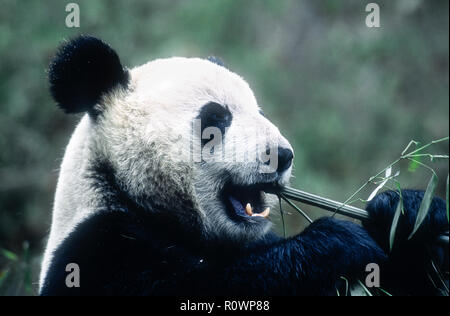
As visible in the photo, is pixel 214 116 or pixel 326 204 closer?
pixel 326 204

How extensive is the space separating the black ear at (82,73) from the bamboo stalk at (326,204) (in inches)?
51.3

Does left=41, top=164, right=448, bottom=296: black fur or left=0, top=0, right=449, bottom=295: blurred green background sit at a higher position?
left=0, top=0, right=449, bottom=295: blurred green background

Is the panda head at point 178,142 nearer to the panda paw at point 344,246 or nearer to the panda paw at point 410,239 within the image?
the panda paw at point 344,246

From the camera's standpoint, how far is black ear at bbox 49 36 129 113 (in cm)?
337

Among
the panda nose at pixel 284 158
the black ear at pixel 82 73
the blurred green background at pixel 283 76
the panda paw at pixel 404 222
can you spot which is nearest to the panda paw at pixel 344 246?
the panda paw at pixel 404 222

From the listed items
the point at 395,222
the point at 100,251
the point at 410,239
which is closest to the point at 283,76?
the point at 410,239

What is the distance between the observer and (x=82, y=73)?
11.3ft

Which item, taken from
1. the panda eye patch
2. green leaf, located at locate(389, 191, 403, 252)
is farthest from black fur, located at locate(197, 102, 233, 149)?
green leaf, located at locate(389, 191, 403, 252)

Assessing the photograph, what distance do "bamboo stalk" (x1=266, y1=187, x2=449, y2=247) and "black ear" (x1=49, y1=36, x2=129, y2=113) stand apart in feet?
4.28

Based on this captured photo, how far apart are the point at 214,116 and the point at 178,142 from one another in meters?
0.30

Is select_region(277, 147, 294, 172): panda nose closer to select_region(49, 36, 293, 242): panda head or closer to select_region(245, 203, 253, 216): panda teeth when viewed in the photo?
select_region(49, 36, 293, 242): panda head

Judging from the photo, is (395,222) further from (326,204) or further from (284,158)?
(284,158)

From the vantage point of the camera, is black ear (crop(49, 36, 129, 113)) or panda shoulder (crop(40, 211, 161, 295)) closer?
panda shoulder (crop(40, 211, 161, 295))

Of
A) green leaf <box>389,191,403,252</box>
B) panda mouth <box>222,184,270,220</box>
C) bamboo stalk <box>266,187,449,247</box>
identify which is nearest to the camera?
green leaf <box>389,191,403,252</box>
